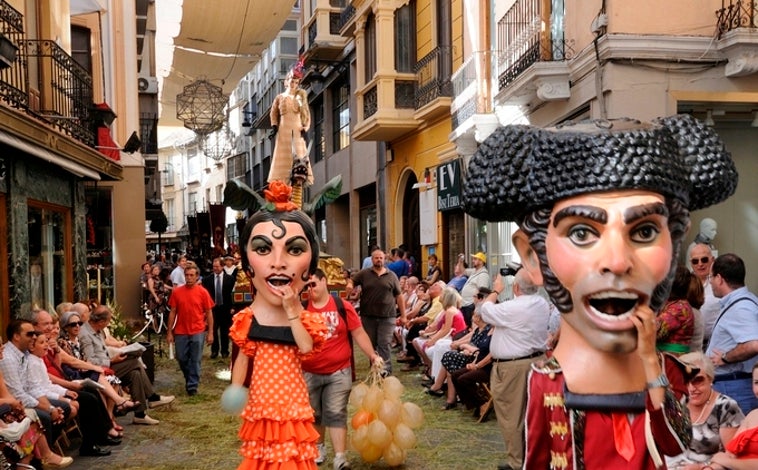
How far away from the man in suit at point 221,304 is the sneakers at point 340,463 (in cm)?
589

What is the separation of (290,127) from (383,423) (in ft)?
12.4

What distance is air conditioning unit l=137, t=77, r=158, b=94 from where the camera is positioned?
21561mm

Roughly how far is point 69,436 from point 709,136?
6.08 metres

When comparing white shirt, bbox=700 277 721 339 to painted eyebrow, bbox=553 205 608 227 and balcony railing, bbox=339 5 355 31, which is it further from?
balcony railing, bbox=339 5 355 31

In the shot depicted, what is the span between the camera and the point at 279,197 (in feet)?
14.7

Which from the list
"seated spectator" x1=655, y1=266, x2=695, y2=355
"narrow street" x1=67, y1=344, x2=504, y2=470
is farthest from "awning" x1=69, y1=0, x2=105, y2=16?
"seated spectator" x1=655, y1=266, x2=695, y2=355

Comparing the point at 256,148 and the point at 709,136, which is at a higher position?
the point at 256,148

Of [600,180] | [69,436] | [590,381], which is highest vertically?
[600,180]

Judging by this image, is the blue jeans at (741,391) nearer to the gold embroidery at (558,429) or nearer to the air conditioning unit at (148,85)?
the gold embroidery at (558,429)

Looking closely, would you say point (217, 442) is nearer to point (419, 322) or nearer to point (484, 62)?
point (419, 322)

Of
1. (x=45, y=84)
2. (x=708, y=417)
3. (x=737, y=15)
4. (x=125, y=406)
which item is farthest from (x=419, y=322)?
(x=708, y=417)

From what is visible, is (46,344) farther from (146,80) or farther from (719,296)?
(146,80)

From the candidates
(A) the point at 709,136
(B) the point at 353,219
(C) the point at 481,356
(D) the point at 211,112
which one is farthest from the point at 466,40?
(A) the point at 709,136

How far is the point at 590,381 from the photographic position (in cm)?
244
